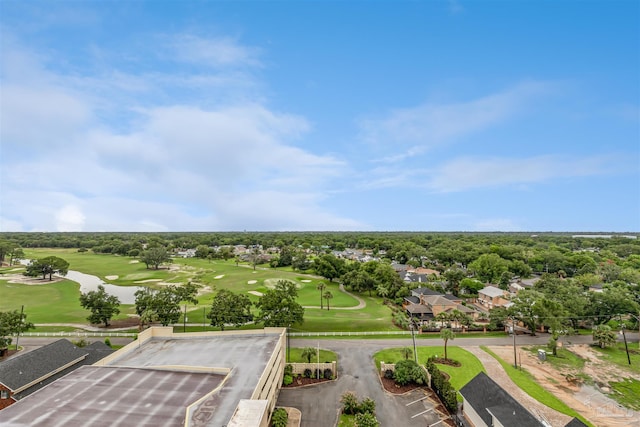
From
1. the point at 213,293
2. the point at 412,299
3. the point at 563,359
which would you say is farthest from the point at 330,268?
the point at 563,359

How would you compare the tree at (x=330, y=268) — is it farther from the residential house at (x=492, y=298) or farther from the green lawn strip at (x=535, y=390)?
the green lawn strip at (x=535, y=390)

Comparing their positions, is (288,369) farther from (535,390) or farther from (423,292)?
(423,292)

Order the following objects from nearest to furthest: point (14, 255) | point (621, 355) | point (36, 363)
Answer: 1. point (36, 363)
2. point (621, 355)
3. point (14, 255)

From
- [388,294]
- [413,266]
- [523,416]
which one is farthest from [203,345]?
[413,266]

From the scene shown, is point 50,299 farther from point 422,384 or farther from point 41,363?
point 422,384

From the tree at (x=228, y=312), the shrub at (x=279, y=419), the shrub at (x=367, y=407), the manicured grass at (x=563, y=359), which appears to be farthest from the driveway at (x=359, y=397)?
the manicured grass at (x=563, y=359)

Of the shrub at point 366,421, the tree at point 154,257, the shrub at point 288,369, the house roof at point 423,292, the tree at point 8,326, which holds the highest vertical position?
the tree at point 154,257
